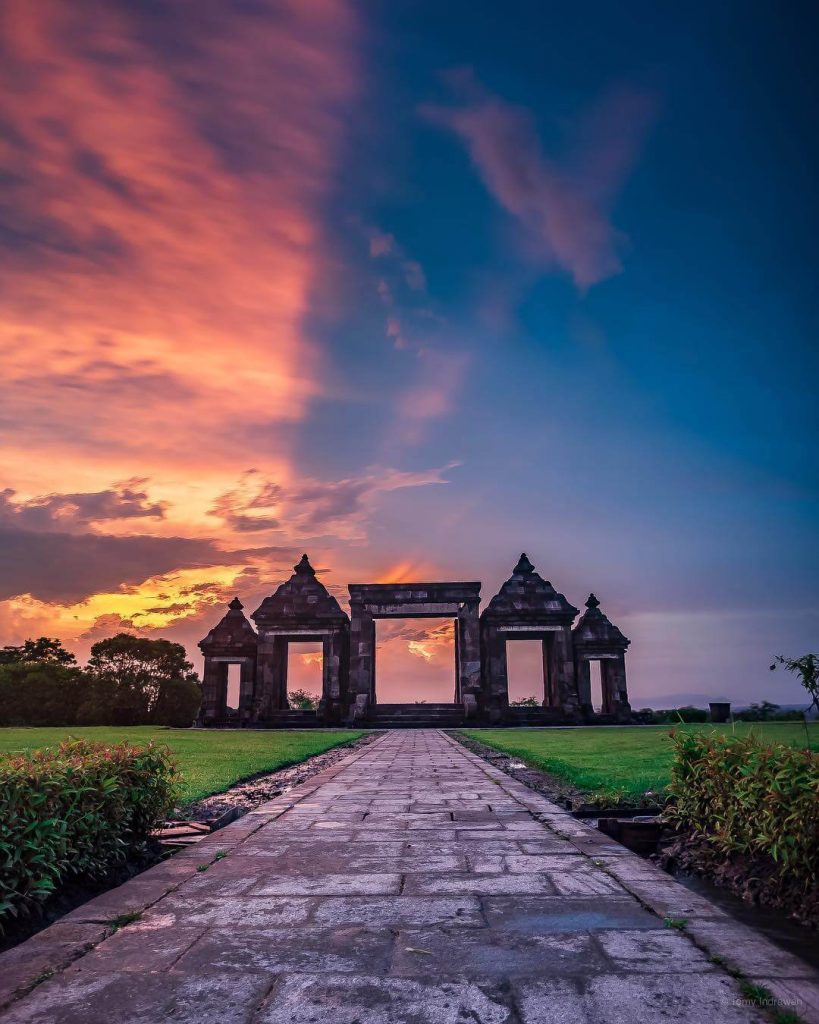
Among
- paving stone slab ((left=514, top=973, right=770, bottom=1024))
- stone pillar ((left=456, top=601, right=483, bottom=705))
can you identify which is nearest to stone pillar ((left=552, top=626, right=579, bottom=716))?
stone pillar ((left=456, top=601, right=483, bottom=705))

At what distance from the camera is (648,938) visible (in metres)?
3.60

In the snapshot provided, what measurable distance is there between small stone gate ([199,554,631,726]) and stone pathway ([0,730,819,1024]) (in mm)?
25041

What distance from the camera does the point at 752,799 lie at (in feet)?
16.3

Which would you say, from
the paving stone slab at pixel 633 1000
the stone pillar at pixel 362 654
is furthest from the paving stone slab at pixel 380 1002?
the stone pillar at pixel 362 654

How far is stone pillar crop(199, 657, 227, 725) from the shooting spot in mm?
33031

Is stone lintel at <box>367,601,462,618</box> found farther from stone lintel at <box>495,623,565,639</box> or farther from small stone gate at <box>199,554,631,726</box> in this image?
stone lintel at <box>495,623,565,639</box>

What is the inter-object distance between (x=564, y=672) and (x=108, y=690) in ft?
81.0

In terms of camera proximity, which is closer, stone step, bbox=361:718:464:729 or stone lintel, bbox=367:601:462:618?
stone step, bbox=361:718:464:729

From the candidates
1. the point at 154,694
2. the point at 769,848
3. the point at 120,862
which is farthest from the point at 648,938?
the point at 154,694

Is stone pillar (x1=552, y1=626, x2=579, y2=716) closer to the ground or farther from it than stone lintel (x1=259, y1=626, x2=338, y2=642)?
closer to the ground

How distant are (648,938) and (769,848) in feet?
5.40

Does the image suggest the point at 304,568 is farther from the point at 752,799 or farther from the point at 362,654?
the point at 752,799

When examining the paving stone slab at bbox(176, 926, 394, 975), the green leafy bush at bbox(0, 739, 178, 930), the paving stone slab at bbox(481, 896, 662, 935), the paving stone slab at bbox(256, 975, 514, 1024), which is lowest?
the paving stone slab at bbox(481, 896, 662, 935)

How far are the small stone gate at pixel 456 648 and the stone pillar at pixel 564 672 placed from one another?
0.04 m
